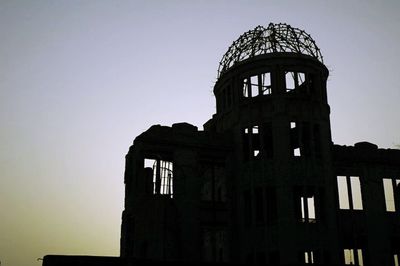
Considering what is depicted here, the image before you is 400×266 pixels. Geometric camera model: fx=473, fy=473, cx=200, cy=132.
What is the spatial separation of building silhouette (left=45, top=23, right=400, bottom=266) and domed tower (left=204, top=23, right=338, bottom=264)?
0.07m

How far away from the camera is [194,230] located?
1149 inches

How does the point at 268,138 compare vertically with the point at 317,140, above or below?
above

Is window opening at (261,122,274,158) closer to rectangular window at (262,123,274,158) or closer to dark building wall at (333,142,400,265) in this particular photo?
rectangular window at (262,123,274,158)

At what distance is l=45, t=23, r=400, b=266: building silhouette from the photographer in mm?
28438

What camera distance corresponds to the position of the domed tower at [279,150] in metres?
28.5

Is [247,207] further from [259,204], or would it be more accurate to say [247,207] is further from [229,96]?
[229,96]

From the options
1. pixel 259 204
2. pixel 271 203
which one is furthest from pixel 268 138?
pixel 259 204

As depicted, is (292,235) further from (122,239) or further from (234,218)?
(122,239)

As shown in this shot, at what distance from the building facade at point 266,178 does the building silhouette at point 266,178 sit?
0.22 ft

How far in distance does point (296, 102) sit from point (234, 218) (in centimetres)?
856

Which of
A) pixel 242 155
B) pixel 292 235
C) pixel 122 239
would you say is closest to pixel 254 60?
pixel 242 155

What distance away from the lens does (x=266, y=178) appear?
29609 millimetres

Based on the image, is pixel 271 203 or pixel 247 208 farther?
pixel 271 203

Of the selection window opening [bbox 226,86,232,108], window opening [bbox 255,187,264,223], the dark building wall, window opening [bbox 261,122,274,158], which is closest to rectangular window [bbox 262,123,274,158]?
window opening [bbox 261,122,274,158]
